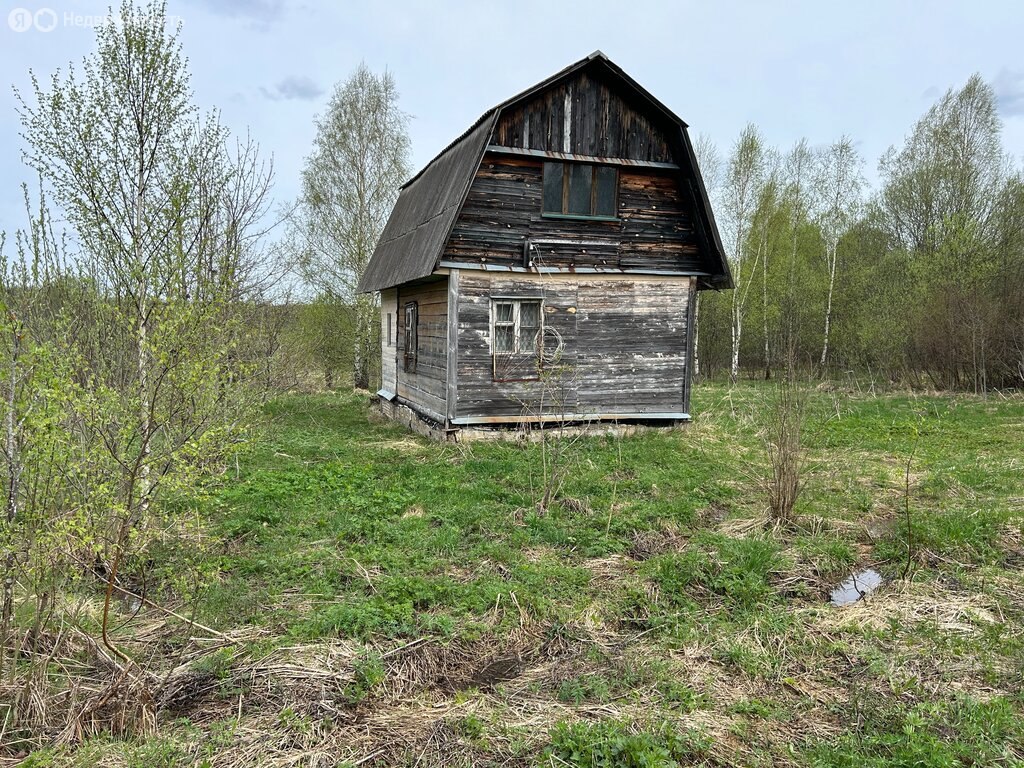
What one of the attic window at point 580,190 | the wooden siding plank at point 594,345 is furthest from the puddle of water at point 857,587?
the attic window at point 580,190

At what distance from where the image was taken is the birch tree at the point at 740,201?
79.1ft

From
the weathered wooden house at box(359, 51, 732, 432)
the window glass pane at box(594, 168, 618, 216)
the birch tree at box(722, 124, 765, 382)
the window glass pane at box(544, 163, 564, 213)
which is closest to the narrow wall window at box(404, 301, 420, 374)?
A: the weathered wooden house at box(359, 51, 732, 432)

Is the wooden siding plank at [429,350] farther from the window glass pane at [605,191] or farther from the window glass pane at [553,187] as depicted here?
the window glass pane at [605,191]

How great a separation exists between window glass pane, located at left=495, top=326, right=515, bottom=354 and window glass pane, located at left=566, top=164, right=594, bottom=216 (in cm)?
236

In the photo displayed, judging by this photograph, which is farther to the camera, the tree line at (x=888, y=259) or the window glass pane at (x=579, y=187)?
the tree line at (x=888, y=259)

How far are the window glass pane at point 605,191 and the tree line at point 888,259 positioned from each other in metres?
9.28

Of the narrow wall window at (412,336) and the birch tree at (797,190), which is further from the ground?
the birch tree at (797,190)

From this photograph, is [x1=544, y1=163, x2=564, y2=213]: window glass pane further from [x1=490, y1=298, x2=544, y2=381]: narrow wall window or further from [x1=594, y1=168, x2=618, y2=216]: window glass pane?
[x1=490, y1=298, x2=544, y2=381]: narrow wall window

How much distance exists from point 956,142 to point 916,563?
24761mm

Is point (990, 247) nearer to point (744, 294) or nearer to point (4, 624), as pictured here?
point (744, 294)

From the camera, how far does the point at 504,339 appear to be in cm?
1103

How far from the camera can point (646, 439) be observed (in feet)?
36.2

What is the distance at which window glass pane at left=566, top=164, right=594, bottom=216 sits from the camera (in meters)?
10.9

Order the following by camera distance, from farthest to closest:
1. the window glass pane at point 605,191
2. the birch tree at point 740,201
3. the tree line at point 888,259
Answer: the birch tree at point 740,201 < the tree line at point 888,259 < the window glass pane at point 605,191
